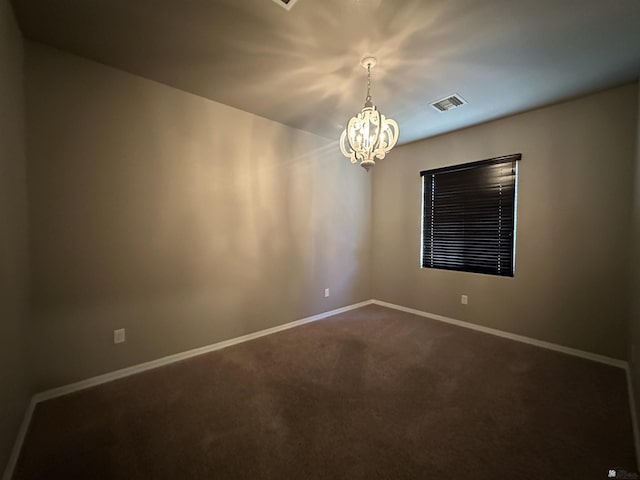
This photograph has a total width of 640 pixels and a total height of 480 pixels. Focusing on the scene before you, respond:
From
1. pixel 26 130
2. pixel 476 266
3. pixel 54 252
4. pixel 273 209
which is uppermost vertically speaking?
pixel 26 130

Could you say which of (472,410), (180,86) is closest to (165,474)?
(472,410)

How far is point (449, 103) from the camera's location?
→ 288 cm

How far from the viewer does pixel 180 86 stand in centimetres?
257

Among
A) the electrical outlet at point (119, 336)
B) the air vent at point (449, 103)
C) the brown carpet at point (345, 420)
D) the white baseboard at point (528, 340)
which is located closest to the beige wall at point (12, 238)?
the brown carpet at point (345, 420)

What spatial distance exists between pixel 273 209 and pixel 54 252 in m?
2.00

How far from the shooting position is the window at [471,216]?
10.6 feet

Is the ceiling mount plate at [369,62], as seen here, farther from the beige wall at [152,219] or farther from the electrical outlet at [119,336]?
the electrical outlet at [119,336]

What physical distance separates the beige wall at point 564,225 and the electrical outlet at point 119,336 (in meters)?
3.77

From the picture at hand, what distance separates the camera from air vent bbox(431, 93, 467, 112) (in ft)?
9.06

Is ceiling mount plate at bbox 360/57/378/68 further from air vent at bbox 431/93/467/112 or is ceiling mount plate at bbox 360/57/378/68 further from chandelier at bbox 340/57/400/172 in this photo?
air vent at bbox 431/93/467/112

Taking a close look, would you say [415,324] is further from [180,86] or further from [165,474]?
[180,86]

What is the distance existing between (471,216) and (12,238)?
431cm

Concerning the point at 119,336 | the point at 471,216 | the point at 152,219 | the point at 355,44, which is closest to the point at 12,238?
the point at 152,219

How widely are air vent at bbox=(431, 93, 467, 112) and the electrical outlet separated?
3.77m
